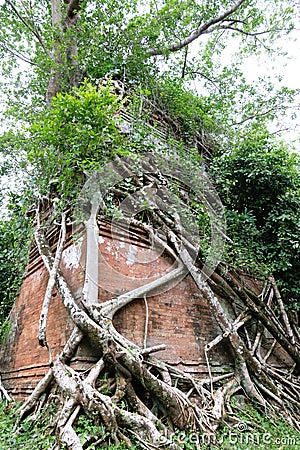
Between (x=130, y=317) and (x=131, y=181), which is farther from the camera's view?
(x=131, y=181)

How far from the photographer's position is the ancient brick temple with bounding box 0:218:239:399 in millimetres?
4363

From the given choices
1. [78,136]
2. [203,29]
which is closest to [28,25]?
[203,29]

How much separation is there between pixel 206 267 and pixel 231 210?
83.4 inches

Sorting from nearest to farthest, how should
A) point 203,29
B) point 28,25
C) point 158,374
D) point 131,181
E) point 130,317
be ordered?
point 158,374
point 130,317
point 131,181
point 28,25
point 203,29

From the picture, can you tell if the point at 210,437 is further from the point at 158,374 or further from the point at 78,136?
the point at 78,136

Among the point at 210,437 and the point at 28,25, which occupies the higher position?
the point at 28,25

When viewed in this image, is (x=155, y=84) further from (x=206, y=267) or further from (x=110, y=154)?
(x=206, y=267)

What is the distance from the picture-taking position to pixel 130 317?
4.35 meters

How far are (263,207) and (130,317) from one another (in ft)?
12.3

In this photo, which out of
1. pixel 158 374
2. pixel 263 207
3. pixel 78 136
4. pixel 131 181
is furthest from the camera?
pixel 263 207

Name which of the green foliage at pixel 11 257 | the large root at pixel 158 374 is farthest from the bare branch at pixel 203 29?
the green foliage at pixel 11 257

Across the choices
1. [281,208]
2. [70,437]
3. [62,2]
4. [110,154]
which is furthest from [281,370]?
[62,2]

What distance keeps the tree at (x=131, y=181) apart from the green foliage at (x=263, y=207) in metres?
0.31

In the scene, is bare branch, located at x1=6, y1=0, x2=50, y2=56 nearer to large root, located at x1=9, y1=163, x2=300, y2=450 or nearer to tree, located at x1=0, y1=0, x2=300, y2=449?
tree, located at x1=0, y1=0, x2=300, y2=449
